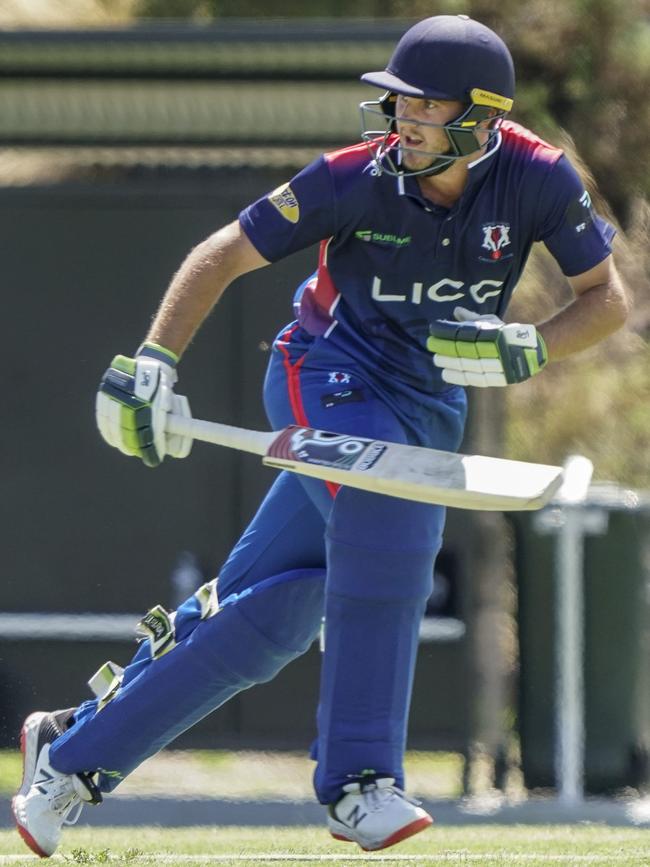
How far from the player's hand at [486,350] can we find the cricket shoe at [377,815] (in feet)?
2.84

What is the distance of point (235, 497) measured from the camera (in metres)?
6.38

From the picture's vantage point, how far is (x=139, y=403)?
3764 mm

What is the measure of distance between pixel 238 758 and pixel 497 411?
1880 millimetres

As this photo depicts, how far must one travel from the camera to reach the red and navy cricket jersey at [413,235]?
3807mm

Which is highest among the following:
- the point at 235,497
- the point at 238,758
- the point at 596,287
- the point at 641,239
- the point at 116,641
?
the point at 641,239

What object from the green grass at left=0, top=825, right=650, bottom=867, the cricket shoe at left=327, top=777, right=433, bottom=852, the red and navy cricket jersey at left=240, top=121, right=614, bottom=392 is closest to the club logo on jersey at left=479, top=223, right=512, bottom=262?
the red and navy cricket jersey at left=240, top=121, right=614, bottom=392

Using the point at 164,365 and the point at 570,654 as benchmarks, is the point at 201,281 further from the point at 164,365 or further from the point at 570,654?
the point at 570,654

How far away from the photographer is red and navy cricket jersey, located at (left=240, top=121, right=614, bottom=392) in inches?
150

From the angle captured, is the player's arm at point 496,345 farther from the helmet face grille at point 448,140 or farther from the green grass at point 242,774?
the green grass at point 242,774

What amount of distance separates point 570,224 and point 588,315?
203 mm

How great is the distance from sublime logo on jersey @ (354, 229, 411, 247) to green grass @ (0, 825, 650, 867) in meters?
1.39

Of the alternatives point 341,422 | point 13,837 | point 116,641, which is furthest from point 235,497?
point 341,422

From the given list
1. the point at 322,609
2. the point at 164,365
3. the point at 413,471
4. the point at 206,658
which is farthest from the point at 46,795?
the point at 413,471

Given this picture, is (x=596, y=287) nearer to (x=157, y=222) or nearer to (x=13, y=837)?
(x=13, y=837)
